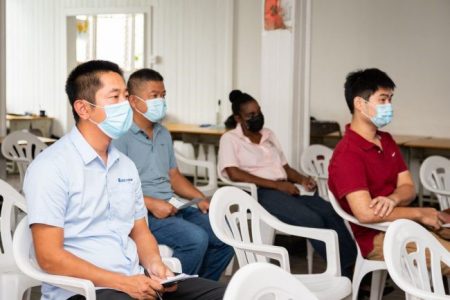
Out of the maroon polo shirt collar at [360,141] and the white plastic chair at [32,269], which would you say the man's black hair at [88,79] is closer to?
the white plastic chair at [32,269]

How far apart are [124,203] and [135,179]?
121 millimetres

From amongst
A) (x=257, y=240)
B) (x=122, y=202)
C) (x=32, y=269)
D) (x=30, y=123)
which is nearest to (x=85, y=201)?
(x=122, y=202)

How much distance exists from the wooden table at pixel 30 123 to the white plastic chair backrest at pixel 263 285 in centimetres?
831

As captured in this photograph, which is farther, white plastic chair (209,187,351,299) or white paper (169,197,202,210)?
white paper (169,197,202,210)

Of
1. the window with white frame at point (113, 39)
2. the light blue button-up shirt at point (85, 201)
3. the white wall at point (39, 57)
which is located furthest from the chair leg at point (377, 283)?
the white wall at point (39, 57)

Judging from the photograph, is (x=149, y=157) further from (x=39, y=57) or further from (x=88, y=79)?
(x=39, y=57)

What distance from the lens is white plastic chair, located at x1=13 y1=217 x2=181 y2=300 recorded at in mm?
2117

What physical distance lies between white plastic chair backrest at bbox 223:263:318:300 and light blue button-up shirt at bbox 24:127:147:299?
988 mm

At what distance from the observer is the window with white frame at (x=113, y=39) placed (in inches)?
370

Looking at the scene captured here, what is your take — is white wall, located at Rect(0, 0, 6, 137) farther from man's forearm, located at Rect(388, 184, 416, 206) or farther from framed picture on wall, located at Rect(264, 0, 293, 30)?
man's forearm, located at Rect(388, 184, 416, 206)

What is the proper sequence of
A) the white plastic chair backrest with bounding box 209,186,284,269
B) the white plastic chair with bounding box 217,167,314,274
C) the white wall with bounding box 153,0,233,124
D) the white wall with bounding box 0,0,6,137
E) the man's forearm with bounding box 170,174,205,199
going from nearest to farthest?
the white plastic chair backrest with bounding box 209,186,284,269 → the man's forearm with bounding box 170,174,205,199 → the white plastic chair with bounding box 217,167,314,274 → the white wall with bounding box 0,0,6,137 → the white wall with bounding box 153,0,233,124

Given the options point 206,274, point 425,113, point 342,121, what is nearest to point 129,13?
point 342,121

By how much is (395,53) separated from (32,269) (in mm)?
6039

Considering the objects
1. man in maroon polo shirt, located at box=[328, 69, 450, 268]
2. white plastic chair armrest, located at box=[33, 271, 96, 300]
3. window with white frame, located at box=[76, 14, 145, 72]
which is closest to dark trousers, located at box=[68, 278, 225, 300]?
white plastic chair armrest, located at box=[33, 271, 96, 300]
